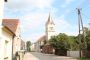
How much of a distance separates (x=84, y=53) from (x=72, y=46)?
1507 centimetres

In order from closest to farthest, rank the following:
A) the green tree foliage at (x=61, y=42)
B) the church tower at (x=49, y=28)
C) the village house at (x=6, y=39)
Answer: the village house at (x=6, y=39) < the green tree foliage at (x=61, y=42) < the church tower at (x=49, y=28)

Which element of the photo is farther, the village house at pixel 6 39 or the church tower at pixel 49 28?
the church tower at pixel 49 28

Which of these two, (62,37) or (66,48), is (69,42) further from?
(62,37)

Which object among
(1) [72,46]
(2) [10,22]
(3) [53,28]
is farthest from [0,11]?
(3) [53,28]

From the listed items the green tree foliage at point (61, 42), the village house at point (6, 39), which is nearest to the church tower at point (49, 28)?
the green tree foliage at point (61, 42)

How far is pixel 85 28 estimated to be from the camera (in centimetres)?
5641

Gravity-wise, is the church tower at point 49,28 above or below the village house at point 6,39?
above

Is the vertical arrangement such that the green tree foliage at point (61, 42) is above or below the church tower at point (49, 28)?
below

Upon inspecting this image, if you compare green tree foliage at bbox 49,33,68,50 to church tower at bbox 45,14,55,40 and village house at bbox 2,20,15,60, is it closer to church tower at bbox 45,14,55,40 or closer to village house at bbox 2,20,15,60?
village house at bbox 2,20,15,60

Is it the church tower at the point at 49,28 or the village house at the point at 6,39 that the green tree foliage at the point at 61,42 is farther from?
the church tower at the point at 49,28

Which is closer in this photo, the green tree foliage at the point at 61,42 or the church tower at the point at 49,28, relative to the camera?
the green tree foliage at the point at 61,42

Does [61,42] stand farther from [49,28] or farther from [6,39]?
[49,28]

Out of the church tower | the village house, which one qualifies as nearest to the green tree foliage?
the village house

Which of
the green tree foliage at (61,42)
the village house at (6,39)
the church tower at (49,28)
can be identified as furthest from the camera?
the church tower at (49,28)
